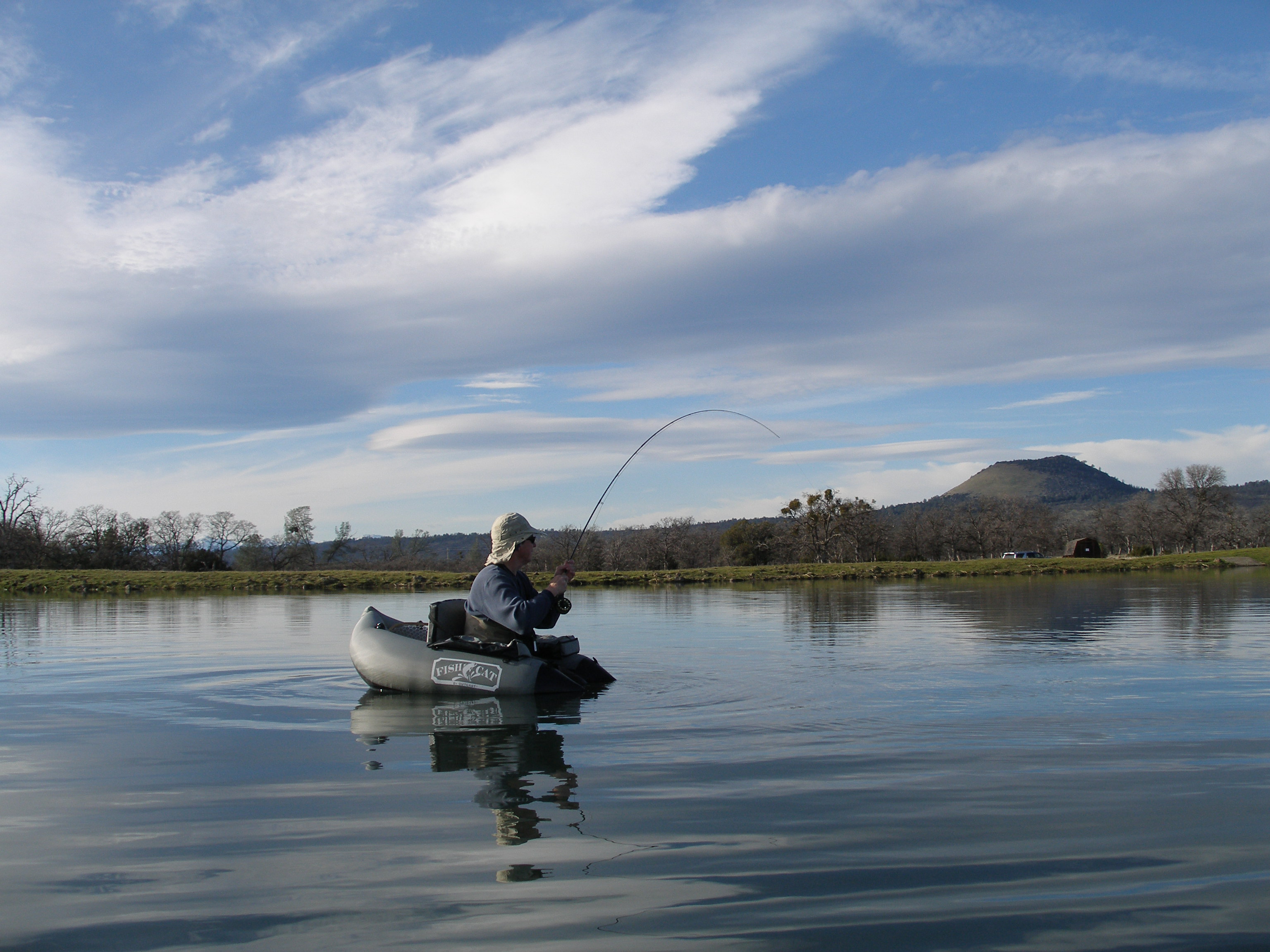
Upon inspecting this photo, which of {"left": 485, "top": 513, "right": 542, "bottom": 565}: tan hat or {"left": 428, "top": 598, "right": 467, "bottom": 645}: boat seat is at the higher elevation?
{"left": 485, "top": 513, "right": 542, "bottom": 565}: tan hat

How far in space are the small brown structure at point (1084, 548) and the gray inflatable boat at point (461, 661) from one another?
3209 inches

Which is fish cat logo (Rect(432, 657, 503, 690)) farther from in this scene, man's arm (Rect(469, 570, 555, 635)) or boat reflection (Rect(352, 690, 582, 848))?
man's arm (Rect(469, 570, 555, 635))

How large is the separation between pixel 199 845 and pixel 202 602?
1139 inches

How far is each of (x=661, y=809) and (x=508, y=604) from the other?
4.03m

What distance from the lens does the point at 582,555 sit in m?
75.1

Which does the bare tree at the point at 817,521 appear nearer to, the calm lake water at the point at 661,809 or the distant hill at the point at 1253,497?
the calm lake water at the point at 661,809

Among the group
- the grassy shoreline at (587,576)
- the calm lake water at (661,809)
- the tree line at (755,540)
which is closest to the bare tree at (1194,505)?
the tree line at (755,540)

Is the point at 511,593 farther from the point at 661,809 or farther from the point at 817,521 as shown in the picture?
the point at 817,521

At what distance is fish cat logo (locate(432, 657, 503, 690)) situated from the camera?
8.65 metres

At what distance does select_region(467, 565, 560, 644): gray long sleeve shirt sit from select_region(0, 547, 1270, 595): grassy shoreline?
31.4m

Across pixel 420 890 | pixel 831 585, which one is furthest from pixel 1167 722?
pixel 831 585

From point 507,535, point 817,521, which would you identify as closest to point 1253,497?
point 817,521

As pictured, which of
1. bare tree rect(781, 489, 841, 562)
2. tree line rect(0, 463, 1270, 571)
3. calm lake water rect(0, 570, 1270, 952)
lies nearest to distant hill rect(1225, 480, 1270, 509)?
tree line rect(0, 463, 1270, 571)

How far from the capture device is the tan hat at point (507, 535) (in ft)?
28.9
